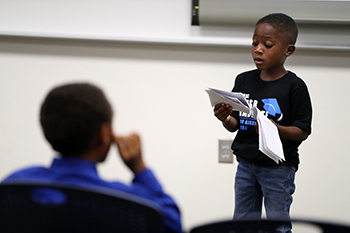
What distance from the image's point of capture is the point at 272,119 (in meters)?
1.49

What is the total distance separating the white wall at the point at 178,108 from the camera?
92.2 inches

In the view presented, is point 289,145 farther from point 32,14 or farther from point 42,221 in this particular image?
point 32,14

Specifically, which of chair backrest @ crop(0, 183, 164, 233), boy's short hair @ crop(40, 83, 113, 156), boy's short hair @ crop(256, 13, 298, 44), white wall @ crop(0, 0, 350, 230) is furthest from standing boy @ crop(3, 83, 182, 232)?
white wall @ crop(0, 0, 350, 230)

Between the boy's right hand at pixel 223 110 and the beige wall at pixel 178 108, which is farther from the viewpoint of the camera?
the beige wall at pixel 178 108

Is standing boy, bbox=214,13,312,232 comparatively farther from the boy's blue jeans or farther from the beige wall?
the beige wall

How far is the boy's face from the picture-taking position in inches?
58.7

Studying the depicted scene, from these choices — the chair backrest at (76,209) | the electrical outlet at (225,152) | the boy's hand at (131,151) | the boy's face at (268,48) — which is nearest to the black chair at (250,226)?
the chair backrest at (76,209)

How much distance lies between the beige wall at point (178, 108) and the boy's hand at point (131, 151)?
5.07 ft

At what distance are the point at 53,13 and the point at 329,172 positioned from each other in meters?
2.01

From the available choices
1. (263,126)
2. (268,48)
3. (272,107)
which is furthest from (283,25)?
(263,126)

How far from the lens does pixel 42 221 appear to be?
65 cm

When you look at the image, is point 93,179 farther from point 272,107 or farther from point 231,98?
point 272,107

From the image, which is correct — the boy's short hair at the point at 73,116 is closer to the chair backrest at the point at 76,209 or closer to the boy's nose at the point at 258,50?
the chair backrest at the point at 76,209

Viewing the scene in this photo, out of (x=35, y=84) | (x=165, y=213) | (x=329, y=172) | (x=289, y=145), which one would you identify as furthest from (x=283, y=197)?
(x=35, y=84)
